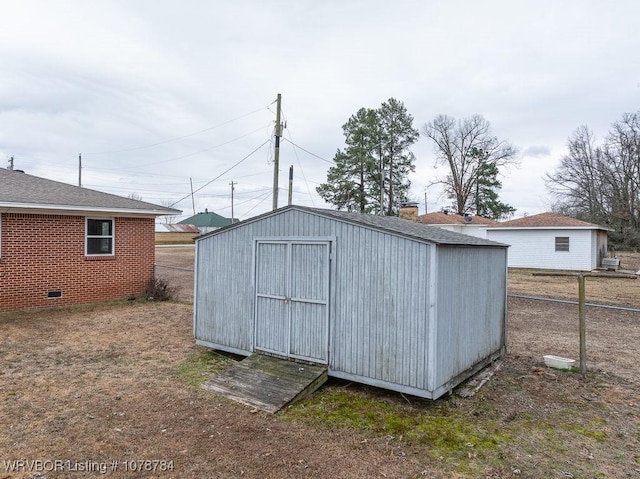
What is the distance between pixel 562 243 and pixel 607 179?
1544 cm

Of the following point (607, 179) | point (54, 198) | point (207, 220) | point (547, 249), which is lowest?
point (547, 249)

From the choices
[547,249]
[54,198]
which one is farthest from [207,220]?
[54,198]

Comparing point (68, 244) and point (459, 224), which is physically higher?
point (459, 224)

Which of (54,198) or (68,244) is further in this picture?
(68,244)

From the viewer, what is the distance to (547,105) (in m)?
16.6

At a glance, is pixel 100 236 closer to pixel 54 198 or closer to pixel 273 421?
pixel 54 198

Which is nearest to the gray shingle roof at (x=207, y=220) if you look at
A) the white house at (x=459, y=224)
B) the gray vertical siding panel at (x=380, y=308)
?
the white house at (x=459, y=224)

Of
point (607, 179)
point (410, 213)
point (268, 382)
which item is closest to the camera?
point (268, 382)

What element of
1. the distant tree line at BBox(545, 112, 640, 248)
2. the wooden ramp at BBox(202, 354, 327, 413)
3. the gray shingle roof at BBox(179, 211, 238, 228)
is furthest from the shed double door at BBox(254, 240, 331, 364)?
the gray shingle roof at BBox(179, 211, 238, 228)

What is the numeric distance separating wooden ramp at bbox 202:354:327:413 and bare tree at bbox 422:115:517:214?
3761 cm

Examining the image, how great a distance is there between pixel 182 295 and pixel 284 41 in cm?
858

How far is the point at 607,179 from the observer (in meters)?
32.1

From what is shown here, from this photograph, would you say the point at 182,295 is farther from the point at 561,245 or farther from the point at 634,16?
the point at 561,245

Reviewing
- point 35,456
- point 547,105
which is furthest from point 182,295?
point 547,105
